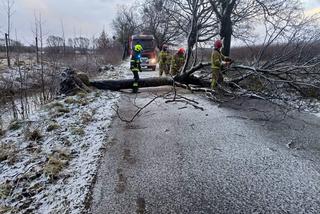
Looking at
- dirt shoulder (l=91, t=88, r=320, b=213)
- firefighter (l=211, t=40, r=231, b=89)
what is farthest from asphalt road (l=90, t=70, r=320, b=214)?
firefighter (l=211, t=40, r=231, b=89)

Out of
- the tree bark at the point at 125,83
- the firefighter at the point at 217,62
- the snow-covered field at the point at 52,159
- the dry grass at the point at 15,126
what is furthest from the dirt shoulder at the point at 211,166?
the tree bark at the point at 125,83

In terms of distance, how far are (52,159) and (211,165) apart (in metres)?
2.36

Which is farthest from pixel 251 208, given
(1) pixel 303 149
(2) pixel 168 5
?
(2) pixel 168 5

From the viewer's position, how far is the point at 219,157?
13.8 ft

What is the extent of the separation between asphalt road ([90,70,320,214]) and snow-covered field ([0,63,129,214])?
0.87 ft

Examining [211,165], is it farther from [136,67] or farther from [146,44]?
[146,44]

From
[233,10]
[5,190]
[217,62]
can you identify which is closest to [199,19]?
[233,10]

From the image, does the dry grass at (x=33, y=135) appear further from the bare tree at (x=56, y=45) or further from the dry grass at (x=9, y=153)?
the bare tree at (x=56, y=45)

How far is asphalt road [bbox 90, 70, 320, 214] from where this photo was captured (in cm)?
304

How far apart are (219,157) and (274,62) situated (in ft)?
17.2

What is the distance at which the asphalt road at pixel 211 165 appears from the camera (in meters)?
3.04

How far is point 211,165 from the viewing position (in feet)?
13.0

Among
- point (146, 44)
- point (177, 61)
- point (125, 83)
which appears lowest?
point (125, 83)

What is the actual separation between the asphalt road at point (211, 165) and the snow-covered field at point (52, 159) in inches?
10.4
